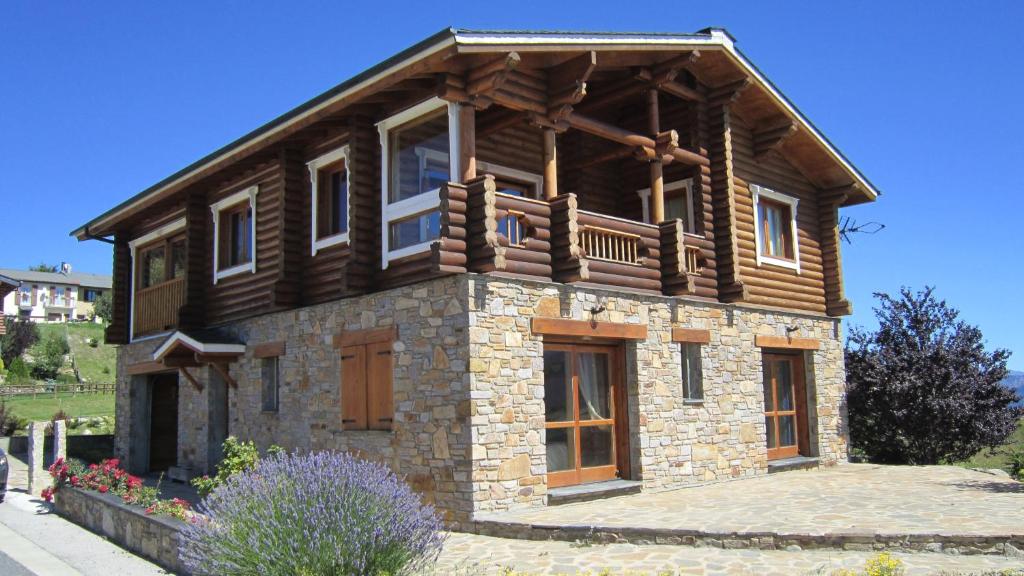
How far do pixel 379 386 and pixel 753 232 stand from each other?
764cm

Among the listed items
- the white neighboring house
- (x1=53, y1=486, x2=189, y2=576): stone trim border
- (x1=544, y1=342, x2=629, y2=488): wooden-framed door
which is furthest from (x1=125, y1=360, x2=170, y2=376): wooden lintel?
the white neighboring house

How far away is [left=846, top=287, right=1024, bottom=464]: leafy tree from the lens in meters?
16.9

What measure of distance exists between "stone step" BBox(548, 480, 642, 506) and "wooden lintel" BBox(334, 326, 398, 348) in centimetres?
303

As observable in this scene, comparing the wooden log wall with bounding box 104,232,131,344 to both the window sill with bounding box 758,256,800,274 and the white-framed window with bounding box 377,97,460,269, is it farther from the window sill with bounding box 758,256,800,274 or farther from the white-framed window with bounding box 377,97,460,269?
the window sill with bounding box 758,256,800,274

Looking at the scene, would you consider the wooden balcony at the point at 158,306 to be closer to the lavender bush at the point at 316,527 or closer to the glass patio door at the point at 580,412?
the glass patio door at the point at 580,412

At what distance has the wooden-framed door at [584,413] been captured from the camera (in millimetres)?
11445

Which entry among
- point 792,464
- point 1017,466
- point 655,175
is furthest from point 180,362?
point 1017,466

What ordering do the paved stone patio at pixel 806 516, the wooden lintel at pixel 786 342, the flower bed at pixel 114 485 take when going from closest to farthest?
the paved stone patio at pixel 806 516 < the flower bed at pixel 114 485 < the wooden lintel at pixel 786 342

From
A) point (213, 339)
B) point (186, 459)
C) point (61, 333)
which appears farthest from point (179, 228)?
point (61, 333)

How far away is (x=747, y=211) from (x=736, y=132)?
155cm

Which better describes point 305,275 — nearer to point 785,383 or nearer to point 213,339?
point 213,339

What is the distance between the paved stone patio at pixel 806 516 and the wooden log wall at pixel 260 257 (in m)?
6.75

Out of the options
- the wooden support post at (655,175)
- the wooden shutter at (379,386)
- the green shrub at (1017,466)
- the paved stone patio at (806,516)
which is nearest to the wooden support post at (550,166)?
the wooden support post at (655,175)

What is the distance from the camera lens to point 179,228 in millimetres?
17125
